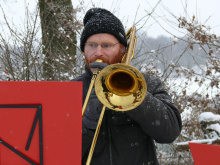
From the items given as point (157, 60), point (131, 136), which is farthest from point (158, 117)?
point (157, 60)

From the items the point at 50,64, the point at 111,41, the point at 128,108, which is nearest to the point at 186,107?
the point at 50,64

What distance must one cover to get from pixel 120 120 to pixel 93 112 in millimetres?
221

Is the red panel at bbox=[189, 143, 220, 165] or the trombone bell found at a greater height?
the trombone bell

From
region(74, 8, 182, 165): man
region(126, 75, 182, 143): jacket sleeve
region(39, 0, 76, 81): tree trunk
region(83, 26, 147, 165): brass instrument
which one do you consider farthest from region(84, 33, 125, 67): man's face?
region(39, 0, 76, 81): tree trunk

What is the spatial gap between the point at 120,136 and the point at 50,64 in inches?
112

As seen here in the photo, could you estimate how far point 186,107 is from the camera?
15.3 feet

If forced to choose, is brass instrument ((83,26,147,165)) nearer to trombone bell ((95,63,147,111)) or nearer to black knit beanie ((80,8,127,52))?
trombone bell ((95,63,147,111))

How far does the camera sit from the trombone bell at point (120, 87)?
1315 mm

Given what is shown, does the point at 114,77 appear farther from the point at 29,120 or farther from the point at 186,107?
the point at 186,107

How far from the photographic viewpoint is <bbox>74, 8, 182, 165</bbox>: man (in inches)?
56.8

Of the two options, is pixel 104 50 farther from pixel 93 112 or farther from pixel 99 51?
pixel 93 112

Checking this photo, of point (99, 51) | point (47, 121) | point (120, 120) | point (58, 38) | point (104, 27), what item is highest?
point (58, 38)

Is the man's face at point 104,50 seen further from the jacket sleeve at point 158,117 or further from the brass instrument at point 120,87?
the jacket sleeve at point 158,117

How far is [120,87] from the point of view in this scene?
4.71ft
